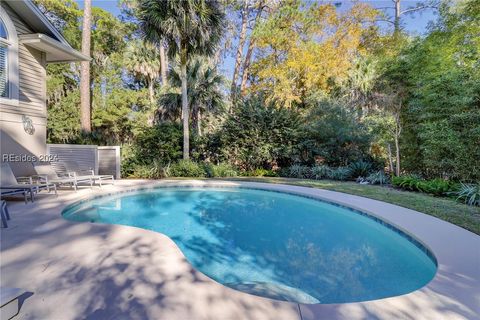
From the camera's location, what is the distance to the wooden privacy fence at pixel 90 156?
8391 millimetres

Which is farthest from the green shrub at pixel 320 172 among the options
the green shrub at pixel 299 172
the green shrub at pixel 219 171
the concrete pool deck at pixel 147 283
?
the concrete pool deck at pixel 147 283

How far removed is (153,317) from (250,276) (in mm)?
1564

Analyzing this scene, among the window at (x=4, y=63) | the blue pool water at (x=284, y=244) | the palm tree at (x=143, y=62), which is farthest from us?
the palm tree at (x=143, y=62)

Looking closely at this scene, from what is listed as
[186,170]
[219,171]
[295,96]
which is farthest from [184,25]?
[295,96]

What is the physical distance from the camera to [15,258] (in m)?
3.01

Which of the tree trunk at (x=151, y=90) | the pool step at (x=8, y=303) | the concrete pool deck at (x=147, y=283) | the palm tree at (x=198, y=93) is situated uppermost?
the tree trunk at (x=151, y=90)

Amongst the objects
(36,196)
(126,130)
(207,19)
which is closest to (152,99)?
(126,130)

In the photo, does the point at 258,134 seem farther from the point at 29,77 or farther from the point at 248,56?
the point at 29,77

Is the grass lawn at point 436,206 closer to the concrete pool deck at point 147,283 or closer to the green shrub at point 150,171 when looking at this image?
the concrete pool deck at point 147,283

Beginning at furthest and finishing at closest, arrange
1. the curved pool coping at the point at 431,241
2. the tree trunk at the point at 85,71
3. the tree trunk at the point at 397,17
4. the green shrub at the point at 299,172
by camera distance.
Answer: the tree trunk at the point at 397,17 → the tree trunk at the point at 85,71 → the green shrub at the point at 299,172 → the curved pool coping at the point at 431,241

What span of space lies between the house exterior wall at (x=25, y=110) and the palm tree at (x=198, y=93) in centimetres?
713

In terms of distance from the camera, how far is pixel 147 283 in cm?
250

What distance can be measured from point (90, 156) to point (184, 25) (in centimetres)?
614

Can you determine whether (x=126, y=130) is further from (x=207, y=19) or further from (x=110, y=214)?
(x=110, y=214)
